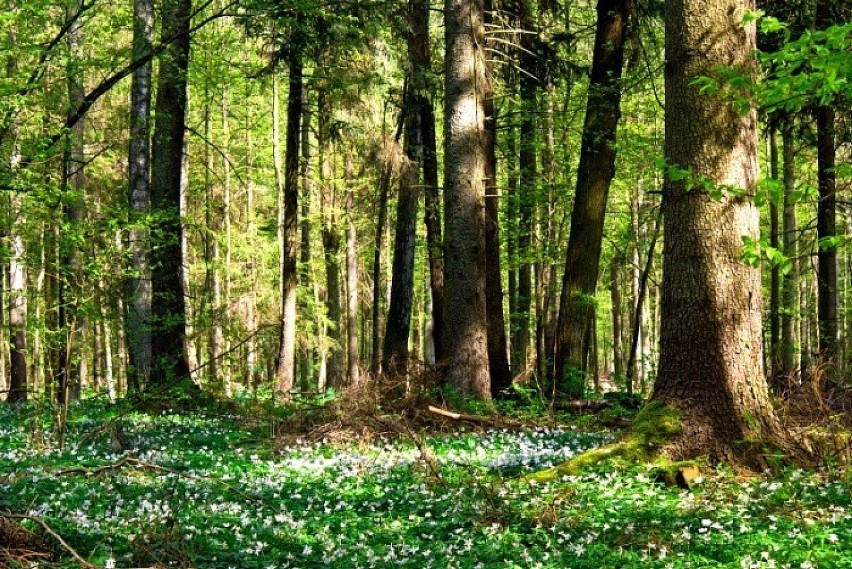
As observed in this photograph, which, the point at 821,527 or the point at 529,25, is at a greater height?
the point at 529,25

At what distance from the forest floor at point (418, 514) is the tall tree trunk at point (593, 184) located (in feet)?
16.2

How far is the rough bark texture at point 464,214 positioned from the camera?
11828mm

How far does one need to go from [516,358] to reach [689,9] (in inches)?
708

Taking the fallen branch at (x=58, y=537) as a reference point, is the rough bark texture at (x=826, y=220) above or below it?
above

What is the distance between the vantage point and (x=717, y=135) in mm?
6719

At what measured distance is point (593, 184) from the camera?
1352cm

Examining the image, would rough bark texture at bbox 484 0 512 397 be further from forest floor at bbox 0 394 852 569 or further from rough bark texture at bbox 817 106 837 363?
rough bark texture at bbox 817 106 837 363

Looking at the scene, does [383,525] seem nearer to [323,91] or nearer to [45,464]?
[45,464]

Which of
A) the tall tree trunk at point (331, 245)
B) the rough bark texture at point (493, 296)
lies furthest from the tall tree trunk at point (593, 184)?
the tall tree trunk at point (331, 245)

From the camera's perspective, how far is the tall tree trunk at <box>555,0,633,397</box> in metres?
13.4

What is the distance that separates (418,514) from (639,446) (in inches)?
84.7

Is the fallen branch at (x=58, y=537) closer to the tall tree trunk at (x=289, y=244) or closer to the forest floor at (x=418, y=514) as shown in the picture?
the forest floor at (x=418, y=514)

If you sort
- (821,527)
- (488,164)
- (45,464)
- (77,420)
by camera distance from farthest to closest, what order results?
(488,164) → (77,420) → (45,464) → (821,527)

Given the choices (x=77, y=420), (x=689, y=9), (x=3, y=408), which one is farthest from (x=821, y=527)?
(x=3, y=408)
